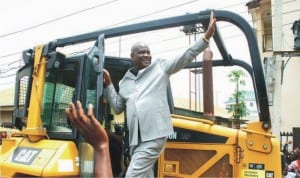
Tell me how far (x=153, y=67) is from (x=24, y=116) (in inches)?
50.4

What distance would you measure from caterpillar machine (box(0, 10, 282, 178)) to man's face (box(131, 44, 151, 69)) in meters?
0.21

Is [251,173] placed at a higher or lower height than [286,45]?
lower

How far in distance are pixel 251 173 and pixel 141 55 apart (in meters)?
1.38

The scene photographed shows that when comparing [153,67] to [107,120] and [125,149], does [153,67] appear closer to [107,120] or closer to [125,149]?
[125,149]

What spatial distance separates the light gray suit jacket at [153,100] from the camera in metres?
3.32

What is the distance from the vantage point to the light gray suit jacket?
131 inches

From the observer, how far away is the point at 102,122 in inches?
148

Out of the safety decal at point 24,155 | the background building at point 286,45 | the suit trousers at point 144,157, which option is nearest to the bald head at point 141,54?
the suit trousers at point 144,157

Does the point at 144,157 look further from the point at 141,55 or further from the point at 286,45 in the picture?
the point at 286,45

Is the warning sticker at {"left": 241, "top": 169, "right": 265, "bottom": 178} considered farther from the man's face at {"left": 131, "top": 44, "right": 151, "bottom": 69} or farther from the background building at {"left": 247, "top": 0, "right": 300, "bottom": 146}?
the background building at {"left": 247, "top": 0, "right": 300, "bottom": 146}

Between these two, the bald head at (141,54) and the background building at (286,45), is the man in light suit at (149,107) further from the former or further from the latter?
the background building at (286,45)

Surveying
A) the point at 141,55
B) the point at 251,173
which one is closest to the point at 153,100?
the point at 141,55

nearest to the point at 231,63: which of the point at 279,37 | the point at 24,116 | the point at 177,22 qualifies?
the point at 177,22

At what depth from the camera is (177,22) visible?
11.8ft
